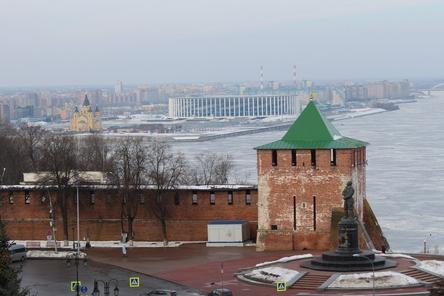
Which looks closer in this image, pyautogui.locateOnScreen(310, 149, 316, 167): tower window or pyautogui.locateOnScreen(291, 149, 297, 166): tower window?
pyautogui.locateOnScreen(310, 149, 316, 167): tower window

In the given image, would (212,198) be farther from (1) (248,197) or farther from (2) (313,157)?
(2) (313,157)

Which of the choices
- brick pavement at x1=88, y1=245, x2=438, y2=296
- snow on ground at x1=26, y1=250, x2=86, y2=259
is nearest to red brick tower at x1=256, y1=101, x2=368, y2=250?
brick pavement at x1=88, y1=245, x2=438, y2=296

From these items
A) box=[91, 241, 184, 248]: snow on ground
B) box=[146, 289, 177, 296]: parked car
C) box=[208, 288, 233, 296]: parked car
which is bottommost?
box=[91, 241, 184, 248]: snow on ground

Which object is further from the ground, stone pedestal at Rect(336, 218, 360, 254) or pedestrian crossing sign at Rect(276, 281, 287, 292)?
stone pedestal at Rect(336, 218, 360, 254)

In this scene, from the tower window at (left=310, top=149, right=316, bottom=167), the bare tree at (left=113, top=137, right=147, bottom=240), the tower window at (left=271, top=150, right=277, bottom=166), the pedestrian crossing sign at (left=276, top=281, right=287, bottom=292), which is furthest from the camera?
the bare tree at (left=113, top=137, right=147, bottom=240)

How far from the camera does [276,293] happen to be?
105 feet

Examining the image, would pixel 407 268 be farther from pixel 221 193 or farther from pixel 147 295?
pixel 221 193

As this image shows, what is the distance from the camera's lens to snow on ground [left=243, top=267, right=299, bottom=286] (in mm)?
Answer: 33000

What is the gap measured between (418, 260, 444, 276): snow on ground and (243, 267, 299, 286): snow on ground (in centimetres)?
343

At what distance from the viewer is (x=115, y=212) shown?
4428cm

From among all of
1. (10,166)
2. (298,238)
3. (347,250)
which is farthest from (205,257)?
(10,166)

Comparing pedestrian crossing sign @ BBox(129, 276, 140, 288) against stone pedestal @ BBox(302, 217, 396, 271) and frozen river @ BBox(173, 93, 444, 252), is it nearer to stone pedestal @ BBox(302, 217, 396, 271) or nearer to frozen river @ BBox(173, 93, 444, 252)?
stone pedestal @ BBox(302, 217, 396, 271)

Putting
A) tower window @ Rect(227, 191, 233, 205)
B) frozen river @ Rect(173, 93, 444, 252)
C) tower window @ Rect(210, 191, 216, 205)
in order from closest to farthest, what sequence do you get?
1. tower window @ Rect(227, 191, 233, 205)
2. tower window @ Rect(210, 191, 216, 205)
3. frozen river @ Rect(173, 93, 444, 252)

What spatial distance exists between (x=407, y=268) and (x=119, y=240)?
13.5 meters
